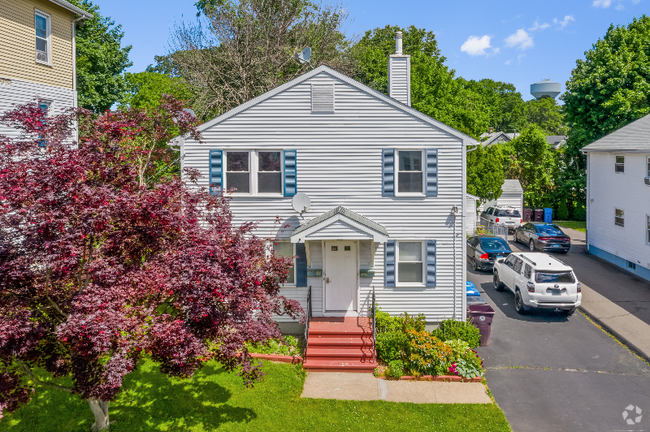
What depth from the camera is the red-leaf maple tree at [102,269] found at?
20.6ft

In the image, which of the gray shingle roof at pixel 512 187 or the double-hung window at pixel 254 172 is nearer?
the double-hung window at pixel 254 172

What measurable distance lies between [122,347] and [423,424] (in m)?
6.55

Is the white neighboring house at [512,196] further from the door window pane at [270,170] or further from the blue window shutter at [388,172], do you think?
the door window pane at [270,170]

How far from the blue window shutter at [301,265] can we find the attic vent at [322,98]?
3999mm

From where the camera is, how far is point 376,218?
13.9 metres

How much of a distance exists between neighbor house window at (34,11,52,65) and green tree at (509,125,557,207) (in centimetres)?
3559

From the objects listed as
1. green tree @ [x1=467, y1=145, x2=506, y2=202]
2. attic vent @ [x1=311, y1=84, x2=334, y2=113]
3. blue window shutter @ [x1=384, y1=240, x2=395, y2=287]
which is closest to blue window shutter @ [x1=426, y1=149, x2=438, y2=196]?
blue window shutter @ [x1=384, y1=240, x2=395, y2=287]

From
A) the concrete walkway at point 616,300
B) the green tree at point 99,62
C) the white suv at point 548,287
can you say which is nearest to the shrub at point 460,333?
the white suv at point 548,287

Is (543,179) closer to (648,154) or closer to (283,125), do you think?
(648,154)

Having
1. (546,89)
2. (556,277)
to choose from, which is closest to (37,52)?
(556,277)

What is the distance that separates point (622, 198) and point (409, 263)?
15.9 m

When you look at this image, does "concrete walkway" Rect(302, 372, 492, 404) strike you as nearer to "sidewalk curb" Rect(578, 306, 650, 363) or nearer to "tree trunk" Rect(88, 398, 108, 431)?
"tree trunk" Rect(88, 398, 108, 431)

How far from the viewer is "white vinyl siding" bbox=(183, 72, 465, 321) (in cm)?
1371

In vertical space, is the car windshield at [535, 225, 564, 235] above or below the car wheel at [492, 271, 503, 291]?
above
